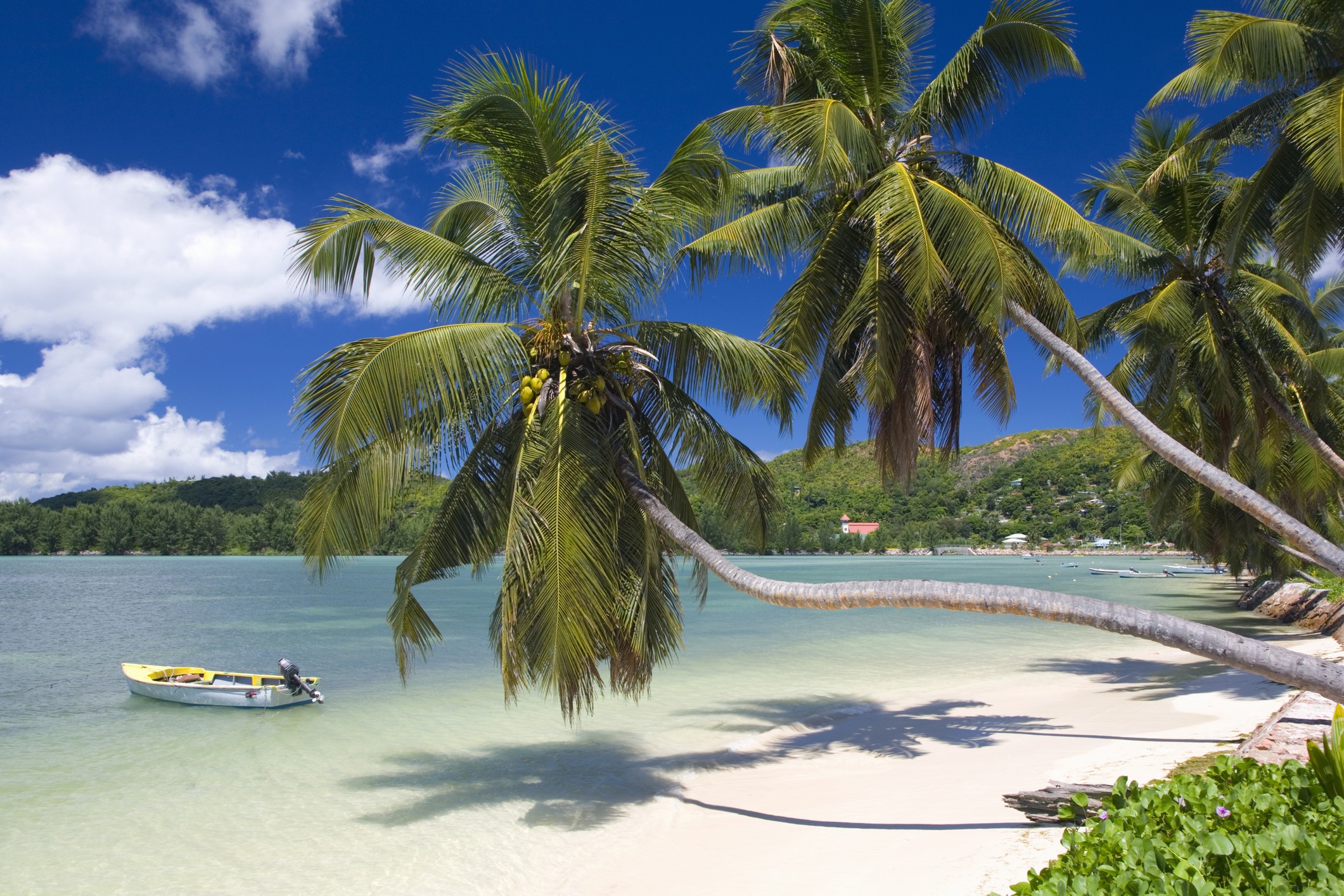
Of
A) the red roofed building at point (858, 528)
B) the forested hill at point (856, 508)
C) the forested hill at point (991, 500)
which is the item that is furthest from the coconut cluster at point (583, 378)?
the red roofed building at point (858, 528)

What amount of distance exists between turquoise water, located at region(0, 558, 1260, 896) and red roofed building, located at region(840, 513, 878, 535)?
270 feet

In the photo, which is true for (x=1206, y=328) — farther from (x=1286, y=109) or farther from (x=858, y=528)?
(x=858, y=528)

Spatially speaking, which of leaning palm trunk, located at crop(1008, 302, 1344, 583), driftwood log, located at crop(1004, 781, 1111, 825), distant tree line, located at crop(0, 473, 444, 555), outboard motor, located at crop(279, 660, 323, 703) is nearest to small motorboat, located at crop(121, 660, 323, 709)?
outboard motor, located at crop(279, 660, 323, 703)

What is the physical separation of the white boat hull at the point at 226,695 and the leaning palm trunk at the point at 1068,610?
1228 centimetres

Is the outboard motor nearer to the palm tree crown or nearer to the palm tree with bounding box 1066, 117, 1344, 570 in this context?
the palm tree crown

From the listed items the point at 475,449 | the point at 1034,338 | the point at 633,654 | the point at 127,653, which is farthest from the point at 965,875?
the point at 127,653

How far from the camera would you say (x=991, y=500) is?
124 metres

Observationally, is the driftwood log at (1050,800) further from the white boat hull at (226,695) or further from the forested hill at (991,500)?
the forested hill at (991,500)

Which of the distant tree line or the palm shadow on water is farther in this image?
the distant tree line

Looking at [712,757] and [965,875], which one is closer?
[965,875]

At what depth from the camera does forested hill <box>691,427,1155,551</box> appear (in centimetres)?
8600

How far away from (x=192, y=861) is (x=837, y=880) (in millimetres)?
6446

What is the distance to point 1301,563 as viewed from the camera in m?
27.7

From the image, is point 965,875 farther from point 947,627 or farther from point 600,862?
point 947,627
